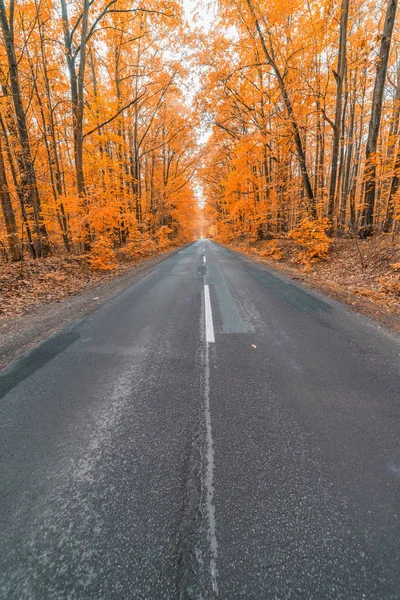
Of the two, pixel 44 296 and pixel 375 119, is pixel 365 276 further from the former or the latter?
pixel 44 296

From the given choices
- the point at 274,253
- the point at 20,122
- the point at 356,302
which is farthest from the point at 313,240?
the point at 20,122

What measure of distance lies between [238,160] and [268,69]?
14.1 feet

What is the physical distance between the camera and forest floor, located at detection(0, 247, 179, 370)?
4591 millimetres

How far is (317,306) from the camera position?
5801 millimetres

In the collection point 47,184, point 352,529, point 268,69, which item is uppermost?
point 268,69

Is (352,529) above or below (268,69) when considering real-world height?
below

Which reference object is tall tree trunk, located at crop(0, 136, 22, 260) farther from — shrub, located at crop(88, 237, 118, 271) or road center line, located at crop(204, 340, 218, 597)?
road center line, located at crop(204, 340, 218, 597)

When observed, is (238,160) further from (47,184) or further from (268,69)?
(47,184)

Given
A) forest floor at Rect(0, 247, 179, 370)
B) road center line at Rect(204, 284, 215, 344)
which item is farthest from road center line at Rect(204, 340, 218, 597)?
forest floor at Rect(0, 247, 179, 370)

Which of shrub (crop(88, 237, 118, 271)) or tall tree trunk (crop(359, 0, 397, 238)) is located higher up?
tall tree trunk (crop(359, 0, 397, 238))

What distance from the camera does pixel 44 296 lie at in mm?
7238

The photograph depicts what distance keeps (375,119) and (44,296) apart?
13.4 metres

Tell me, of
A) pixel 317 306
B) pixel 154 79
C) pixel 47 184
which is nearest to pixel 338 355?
pixel 317 306

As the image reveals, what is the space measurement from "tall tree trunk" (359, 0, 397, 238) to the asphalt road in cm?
795
